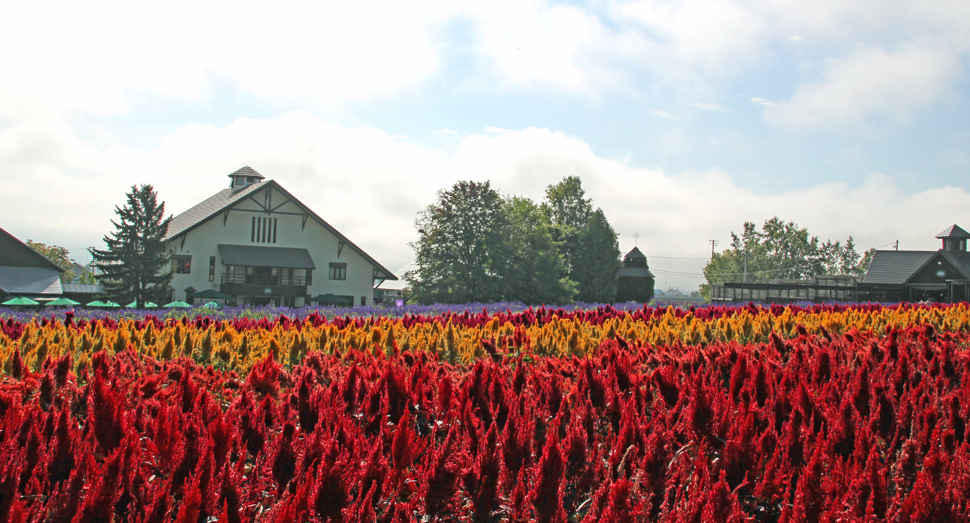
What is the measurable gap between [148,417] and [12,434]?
0.51 meters

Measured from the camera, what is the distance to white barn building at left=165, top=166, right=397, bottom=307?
46875 mm

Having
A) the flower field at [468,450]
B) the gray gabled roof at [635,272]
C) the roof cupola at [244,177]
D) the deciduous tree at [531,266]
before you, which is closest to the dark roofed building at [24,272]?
the roof cupola at [244,177]

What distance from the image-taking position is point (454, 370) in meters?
4.67

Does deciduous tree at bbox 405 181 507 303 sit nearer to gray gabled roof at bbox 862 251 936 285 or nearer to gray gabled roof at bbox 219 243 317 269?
gray gabled roof at bbox 219 243 317 269

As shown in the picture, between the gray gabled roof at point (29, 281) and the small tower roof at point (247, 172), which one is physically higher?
the small tower roof at point (247, 172)

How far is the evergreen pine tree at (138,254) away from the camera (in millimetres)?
43312

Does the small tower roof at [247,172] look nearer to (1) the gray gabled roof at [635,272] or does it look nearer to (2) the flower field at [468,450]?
(1) the gray gabled roof at [635,272]

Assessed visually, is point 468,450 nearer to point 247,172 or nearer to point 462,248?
point 462,248

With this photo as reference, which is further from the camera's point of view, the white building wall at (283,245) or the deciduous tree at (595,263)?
the deciduous tree at (595,263)

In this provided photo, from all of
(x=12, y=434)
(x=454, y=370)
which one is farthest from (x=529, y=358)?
(x=12, y=434)

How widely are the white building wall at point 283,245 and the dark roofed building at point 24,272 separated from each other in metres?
7.81

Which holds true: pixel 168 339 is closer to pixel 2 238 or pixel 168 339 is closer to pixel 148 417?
pixel 148 417

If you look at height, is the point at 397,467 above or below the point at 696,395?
below

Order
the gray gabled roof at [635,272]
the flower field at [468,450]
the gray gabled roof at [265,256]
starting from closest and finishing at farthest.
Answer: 1. the flower field at [468,450]
2. the gray gabled roof at [265,256]
3. the gray gabled roof at [635,272]
